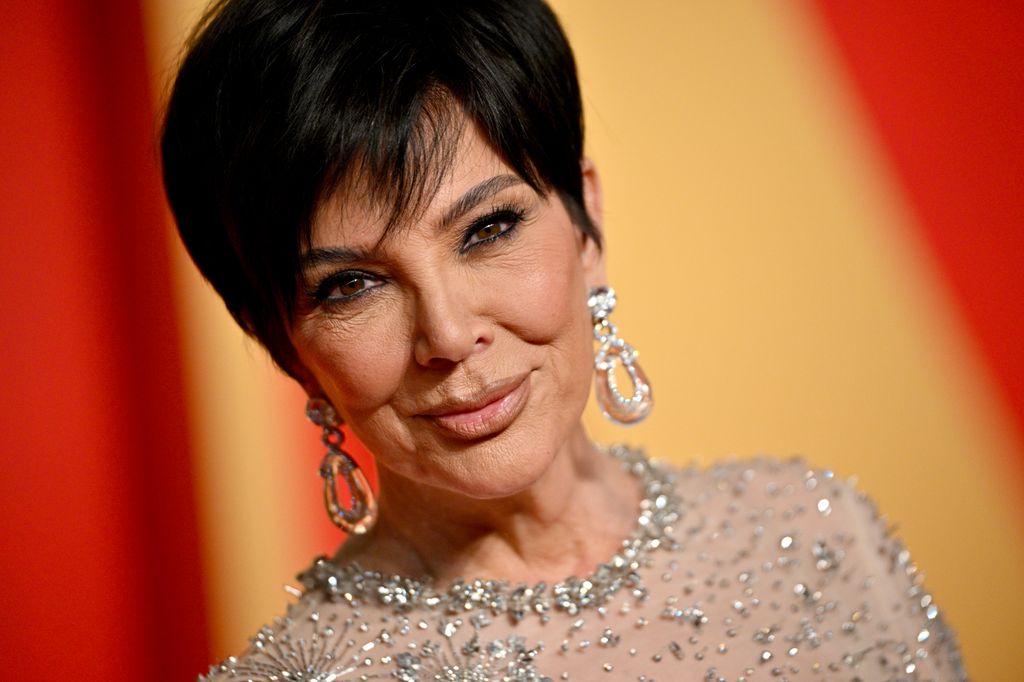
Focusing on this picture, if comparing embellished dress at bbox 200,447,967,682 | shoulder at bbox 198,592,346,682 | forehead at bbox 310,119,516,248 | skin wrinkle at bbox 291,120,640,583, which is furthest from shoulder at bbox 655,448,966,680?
forehead at bbox 310,119,516,248

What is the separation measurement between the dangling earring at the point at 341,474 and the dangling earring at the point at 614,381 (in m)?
0.30

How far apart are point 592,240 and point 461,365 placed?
0.95 ft

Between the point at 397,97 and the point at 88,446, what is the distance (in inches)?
41.7

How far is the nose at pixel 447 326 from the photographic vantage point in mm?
1104

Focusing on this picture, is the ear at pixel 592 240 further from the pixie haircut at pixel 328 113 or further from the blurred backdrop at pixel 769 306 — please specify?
the blurred backdrop at pixel 769 306

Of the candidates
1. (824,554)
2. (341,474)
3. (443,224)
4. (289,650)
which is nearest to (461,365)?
(443,224)

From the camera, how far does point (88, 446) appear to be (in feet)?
6.15

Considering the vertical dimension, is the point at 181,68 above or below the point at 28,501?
above

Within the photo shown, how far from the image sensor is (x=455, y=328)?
3.63ft

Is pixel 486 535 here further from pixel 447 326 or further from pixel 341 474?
pixel 447 326

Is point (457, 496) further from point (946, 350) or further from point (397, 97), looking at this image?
point (946, 350)

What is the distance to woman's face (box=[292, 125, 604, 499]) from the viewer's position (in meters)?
1.11

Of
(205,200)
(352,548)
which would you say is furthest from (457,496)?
(205,200)

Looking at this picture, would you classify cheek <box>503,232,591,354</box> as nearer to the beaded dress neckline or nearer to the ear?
the ear
